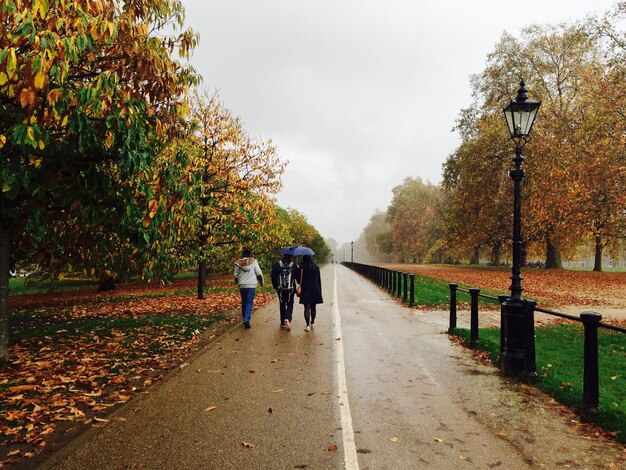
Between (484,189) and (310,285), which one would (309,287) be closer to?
(310,285)

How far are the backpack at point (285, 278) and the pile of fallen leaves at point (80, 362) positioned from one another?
184 centimetres

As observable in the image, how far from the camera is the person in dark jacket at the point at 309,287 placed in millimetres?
10844

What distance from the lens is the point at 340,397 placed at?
565cm

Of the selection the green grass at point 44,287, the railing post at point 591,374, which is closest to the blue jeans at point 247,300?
the railing post at point 591,374

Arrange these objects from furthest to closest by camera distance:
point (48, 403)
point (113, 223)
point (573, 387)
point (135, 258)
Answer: point (135, 258)
point (113, 223)
point (573, 387)
point (48, 403)

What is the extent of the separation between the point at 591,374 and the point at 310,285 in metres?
6.66

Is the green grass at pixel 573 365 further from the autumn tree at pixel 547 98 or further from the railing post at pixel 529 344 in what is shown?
the autumn tree at pixel 547 98

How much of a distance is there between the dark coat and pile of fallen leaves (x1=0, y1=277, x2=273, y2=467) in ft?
7.45

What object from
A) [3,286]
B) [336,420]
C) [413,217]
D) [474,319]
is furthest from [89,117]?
[413,217]

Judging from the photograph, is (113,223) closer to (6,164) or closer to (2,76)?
(6,164)

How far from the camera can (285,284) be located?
36.0ft

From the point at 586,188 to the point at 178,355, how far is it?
1924 cm

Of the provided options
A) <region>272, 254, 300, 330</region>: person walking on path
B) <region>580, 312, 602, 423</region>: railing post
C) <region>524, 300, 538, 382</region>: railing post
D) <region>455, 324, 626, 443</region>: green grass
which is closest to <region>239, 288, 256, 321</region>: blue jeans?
<region>272, 254, 300, 330</region>: person walking on path

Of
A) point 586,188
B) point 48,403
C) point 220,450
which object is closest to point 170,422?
point 220,450
